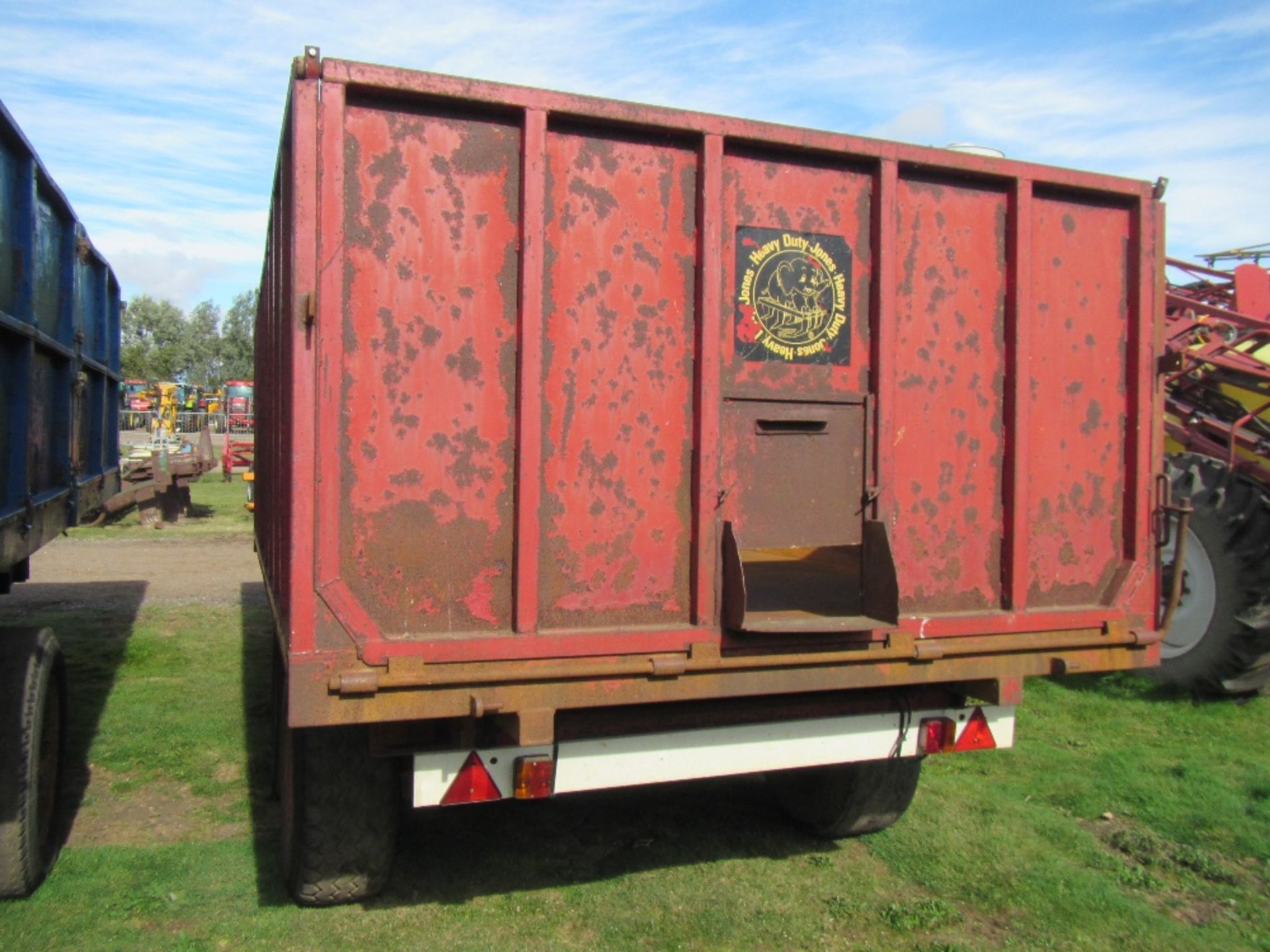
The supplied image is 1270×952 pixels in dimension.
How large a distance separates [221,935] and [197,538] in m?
12.7

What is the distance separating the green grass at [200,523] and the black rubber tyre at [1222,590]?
1336 centimetres

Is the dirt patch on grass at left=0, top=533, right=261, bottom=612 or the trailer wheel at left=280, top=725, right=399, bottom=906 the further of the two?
the dirt patch on grass at left=0, top=533, right=261, bottom=612

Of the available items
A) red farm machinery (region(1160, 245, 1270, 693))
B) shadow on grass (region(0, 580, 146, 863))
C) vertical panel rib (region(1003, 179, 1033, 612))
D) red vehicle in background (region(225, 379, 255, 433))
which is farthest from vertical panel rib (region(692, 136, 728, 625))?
red vehicle in background (region(225, 379, 255, 433))

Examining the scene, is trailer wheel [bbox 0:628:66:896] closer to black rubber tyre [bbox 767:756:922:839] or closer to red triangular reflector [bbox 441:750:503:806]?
red triangular reflector [bbox 441:750:503:806]

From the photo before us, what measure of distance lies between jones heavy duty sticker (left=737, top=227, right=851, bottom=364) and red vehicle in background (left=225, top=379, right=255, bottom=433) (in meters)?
37.3

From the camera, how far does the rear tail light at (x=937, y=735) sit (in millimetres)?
3879

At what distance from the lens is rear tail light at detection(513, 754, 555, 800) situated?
10.9ft

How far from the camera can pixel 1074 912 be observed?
12.6 feet

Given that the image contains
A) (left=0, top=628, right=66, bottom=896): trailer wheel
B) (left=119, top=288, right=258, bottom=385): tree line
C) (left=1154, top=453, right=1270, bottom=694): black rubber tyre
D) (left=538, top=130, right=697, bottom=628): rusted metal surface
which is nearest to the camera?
(left=538, top=130, right=697, bottom=628): rusted metal surface

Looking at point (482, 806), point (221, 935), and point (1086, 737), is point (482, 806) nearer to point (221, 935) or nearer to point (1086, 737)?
point (221, 935)

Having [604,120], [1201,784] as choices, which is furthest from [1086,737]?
[604,120]

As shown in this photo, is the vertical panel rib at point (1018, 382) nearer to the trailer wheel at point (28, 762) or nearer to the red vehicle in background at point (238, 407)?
the trailer wheel at point (28, 762)

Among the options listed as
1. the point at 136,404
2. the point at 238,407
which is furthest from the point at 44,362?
the point at 136,404

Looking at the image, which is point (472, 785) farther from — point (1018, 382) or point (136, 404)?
point (136, 404)
